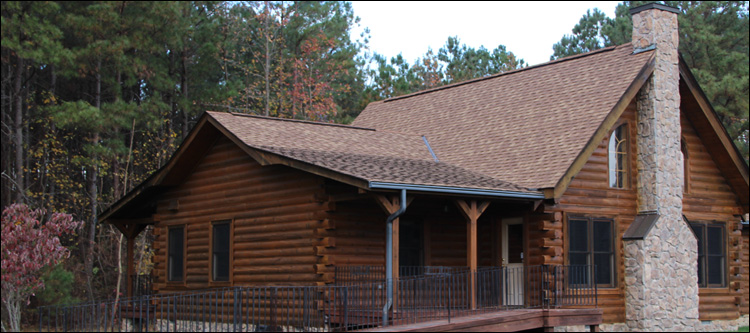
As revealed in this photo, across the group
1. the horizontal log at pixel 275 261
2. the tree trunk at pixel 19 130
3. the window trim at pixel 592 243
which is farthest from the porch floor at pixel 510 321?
the tree trunk at pixel 19 130

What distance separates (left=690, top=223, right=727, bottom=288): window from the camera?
20219 mm

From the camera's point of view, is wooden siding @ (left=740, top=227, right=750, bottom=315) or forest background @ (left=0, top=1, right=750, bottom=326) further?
forest background @ (left=0, top=1, right=750, bottom=326)

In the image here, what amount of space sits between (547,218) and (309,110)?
848 inches

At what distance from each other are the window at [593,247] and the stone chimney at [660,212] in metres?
0.37

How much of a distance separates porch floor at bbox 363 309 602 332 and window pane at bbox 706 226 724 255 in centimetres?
533

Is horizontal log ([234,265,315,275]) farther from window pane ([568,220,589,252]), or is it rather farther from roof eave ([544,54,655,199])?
window pane ([568,220,589,252])

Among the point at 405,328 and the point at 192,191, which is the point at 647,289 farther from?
the point at 192,191

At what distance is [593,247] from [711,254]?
4.14 meters

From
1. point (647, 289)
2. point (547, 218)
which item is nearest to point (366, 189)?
point (547, 218)

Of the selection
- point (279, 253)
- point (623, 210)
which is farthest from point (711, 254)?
point (279, 253)

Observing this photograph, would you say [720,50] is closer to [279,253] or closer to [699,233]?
[699,233]

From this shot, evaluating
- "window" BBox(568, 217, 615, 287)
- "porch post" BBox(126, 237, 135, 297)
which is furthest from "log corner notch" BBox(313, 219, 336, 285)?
"porch post" BBox(126, 237, 135, 297)

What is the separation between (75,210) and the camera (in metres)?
34.8

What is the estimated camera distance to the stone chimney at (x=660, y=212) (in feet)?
59.8
